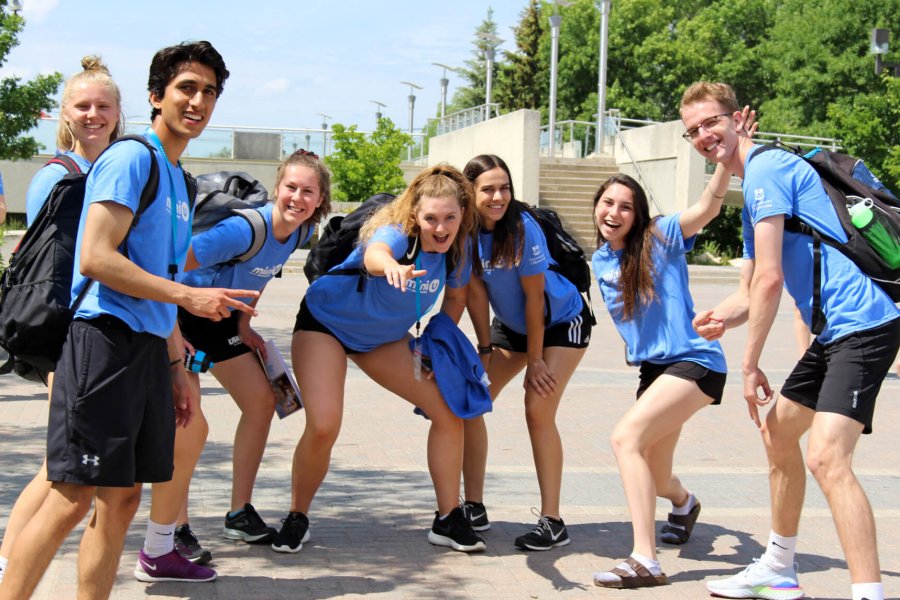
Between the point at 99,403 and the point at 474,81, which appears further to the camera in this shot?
the point at 474,81

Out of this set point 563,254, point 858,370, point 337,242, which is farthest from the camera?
point 563,254

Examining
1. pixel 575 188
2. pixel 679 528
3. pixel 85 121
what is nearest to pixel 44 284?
pixel 85 121

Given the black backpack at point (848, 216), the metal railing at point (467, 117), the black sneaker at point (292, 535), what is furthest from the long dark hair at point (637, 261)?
the metal railing at point (467, 117)

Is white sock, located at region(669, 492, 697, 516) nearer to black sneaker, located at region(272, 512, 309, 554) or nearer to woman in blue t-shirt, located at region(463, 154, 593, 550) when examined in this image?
woman in blue t-shirt, located at region(463, 154, 593, 550)

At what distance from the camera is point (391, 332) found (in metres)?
5.17

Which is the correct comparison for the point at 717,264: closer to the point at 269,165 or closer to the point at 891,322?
the point at 269,165

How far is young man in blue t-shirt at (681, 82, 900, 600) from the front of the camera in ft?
13.6

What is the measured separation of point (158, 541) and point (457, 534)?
1.37m

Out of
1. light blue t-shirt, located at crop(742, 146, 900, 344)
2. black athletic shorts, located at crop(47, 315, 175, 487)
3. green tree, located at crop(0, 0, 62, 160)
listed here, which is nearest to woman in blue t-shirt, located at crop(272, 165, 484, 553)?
light blue t-shirt, located at crop(742, 146, 900, 344)

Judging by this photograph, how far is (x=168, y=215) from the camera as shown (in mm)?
3643

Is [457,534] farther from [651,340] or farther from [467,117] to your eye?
[467,117]

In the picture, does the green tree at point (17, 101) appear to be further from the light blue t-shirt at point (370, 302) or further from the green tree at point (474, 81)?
the green tree at point (474, 81)

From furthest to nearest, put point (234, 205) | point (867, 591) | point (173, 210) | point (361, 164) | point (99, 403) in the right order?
point (361, 164), point (234, 205), point (867, 591), point (173, 210), point (99, 403)

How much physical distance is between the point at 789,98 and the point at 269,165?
2621 cm
